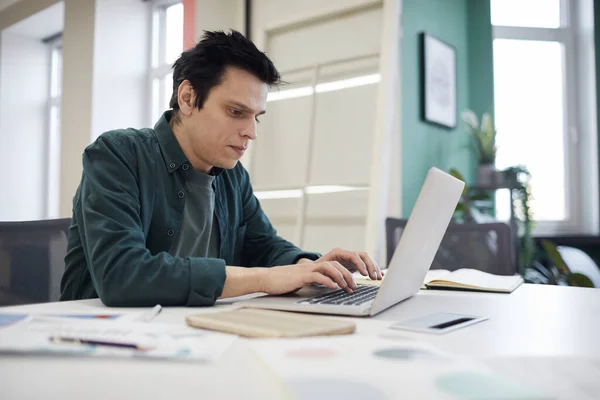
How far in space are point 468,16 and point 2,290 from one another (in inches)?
170

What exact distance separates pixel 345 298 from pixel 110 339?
1.55 ft

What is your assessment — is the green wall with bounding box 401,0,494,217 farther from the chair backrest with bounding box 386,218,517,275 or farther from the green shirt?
the green shirt

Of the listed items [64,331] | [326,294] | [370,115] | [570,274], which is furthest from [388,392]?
[370,115]

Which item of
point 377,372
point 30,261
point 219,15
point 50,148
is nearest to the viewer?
point 377,372

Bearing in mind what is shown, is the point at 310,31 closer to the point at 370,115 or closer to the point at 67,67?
the point at 370,115

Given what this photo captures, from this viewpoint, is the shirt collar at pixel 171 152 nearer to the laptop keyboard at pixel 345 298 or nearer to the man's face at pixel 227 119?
the man's face at pixel 227 119

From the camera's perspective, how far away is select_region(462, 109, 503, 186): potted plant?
390cm

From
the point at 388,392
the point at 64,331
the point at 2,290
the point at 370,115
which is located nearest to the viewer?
the point at 388,392

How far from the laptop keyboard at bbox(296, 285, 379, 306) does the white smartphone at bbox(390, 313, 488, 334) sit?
0.13 metres

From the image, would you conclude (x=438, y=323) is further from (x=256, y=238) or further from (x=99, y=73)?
(x=99, y=73)

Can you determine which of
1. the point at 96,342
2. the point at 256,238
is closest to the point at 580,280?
the point at 256,238

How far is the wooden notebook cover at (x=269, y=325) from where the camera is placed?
0.68 metres

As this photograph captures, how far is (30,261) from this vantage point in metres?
1.34

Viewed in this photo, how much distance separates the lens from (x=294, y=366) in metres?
0.54
